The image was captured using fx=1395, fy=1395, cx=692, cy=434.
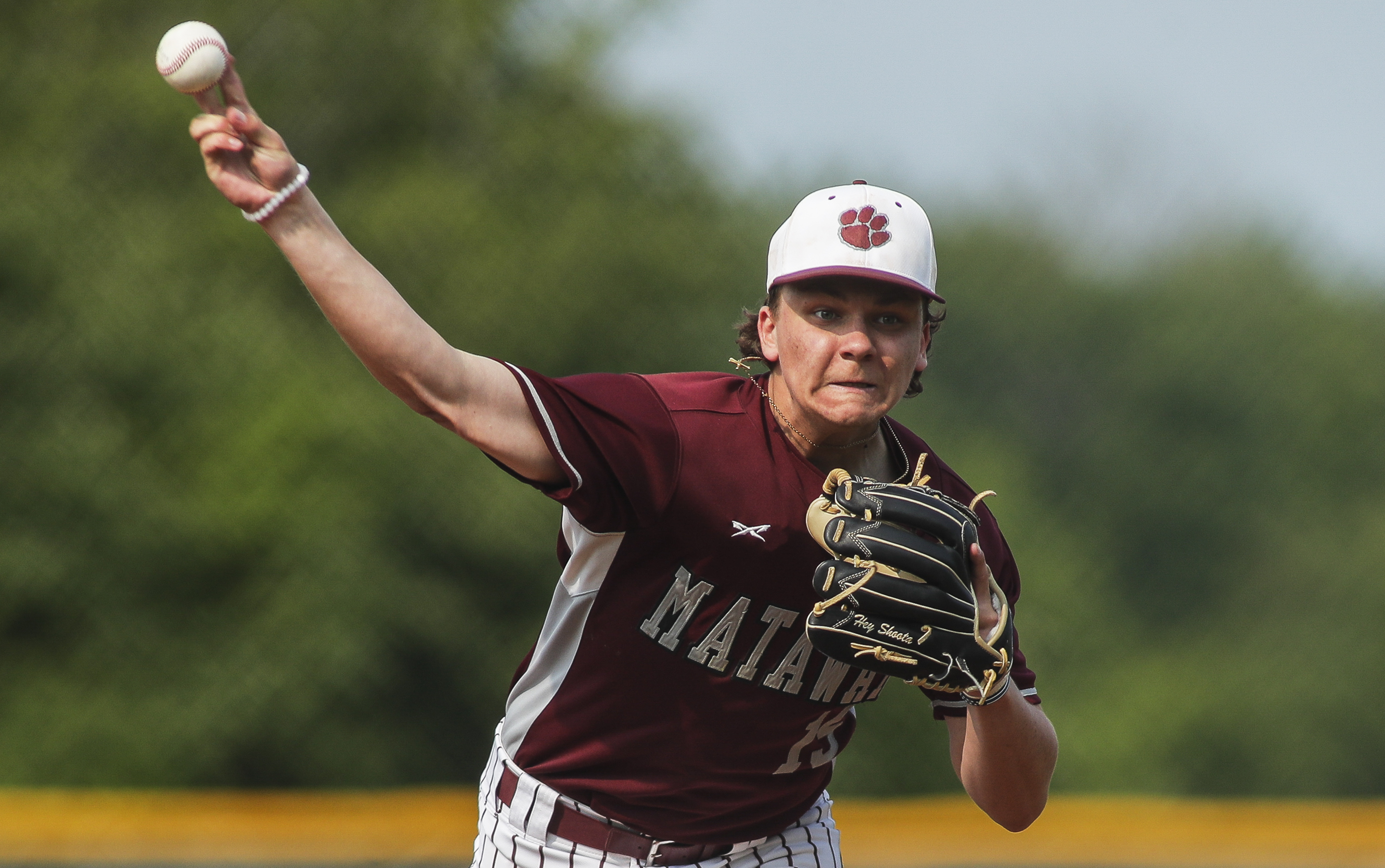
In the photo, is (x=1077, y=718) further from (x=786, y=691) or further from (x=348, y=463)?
(x=786, y=691)

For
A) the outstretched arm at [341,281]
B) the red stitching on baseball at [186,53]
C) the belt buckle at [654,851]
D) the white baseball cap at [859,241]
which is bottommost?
the belt buckle at [654,851]

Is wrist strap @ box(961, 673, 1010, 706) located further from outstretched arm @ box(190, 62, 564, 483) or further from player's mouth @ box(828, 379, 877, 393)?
outstretched arm @ box(190, 62, 564, 483)

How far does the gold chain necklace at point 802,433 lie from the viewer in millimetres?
2488

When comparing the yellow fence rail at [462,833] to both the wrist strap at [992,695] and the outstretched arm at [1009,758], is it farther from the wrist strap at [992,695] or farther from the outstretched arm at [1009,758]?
the wrist strap at [992,695]

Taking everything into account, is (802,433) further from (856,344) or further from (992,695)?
(992,695)

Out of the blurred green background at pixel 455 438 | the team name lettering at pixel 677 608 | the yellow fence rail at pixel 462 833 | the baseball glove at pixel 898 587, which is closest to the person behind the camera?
the baseball glove at pixel 898 587

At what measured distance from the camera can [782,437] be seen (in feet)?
8.17

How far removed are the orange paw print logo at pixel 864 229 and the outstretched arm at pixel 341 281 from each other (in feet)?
2.40

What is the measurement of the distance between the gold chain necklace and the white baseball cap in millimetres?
204

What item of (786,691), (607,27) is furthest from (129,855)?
(607,27)

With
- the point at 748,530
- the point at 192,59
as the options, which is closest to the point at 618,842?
the point at 748,530

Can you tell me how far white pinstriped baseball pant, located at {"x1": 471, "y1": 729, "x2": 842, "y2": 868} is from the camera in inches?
101

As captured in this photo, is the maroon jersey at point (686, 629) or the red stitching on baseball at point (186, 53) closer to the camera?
the red stitching on baseball at point (186, 53)

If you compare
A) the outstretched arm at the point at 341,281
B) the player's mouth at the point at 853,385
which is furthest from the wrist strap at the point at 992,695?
the outstretched arm at the point at 341,281
